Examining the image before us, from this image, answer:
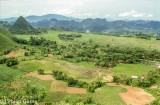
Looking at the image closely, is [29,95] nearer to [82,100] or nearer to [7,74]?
[82,100]

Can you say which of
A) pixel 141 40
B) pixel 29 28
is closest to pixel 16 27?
pixel 29 28

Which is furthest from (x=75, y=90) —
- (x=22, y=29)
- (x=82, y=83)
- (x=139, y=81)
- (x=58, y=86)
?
(x=22, y=29)

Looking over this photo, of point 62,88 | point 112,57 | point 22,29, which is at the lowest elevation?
point 62,88

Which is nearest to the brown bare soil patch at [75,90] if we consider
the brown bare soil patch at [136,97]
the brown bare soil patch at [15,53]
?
the brown bare soil patch at [136,97]

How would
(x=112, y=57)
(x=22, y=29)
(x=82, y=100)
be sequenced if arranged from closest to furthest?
(x=82, y=100), (x=112, y=57), (x=22, y=29)

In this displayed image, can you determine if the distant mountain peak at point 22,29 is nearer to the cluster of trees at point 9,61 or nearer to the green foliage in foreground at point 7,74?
the cluster of trees at point 9,61

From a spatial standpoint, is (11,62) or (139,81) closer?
(139,81)

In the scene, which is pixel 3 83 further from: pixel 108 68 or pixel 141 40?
pixel 141 40

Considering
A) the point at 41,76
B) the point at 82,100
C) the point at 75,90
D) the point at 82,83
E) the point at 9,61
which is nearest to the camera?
the point at 82,100
